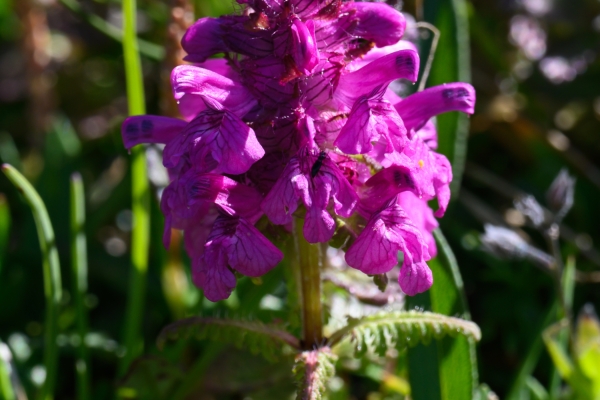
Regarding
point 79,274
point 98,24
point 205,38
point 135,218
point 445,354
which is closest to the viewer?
point 205,38

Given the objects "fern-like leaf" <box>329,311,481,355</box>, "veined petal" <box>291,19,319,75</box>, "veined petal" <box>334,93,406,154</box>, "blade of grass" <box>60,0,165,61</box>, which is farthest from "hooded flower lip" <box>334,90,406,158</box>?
"blade of grass" <box>60,0,165,61</box>

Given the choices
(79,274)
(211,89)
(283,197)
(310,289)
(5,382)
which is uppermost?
(211,89)

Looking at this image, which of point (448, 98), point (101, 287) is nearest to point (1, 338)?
point (101, 287)

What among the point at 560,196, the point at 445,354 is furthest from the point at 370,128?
the point at 560,196

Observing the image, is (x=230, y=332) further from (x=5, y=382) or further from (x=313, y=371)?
(x=5, y=382)

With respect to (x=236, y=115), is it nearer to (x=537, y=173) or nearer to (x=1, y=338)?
(x=1, y=338)

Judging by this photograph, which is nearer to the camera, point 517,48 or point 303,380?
point 303,380
